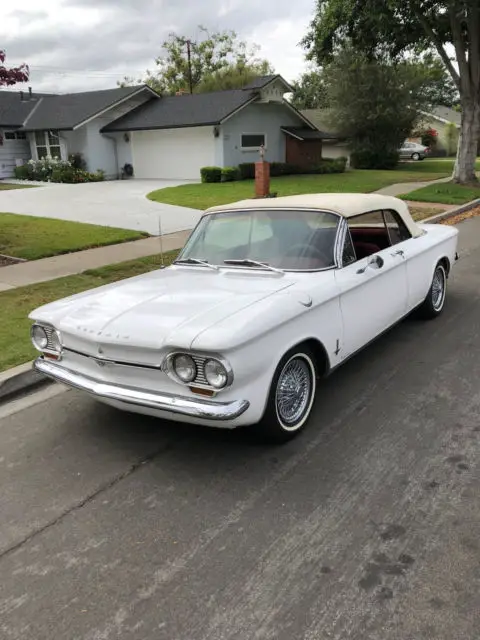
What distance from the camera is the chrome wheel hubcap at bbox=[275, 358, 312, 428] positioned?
3.59 meters

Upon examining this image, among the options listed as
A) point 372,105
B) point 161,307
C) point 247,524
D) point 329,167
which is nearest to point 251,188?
point 329,167

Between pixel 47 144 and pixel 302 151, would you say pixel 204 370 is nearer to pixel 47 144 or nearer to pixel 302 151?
pixel 302 151

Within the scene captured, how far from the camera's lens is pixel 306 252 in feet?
14.1

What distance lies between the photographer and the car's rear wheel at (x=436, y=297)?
19.4 ft

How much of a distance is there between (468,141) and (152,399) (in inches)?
799

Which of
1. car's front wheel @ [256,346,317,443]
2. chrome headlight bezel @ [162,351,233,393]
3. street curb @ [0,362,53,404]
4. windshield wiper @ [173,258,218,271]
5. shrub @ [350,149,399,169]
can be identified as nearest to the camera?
chrome headlight bezel @ [162,351,233,393]

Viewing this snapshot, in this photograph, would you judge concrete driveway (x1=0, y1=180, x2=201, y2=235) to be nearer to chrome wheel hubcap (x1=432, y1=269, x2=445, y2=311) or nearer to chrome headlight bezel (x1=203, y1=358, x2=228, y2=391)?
chrome wheel hubcap (x1=432, y1=269, x2=445, y2=311)

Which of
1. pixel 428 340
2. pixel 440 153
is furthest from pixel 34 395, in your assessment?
pixel 440 153

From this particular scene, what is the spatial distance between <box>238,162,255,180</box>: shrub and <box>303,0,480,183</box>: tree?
6.62 m

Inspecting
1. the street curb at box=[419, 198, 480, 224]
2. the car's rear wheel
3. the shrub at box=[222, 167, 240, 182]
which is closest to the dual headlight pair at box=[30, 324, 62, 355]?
the car's rear wheel

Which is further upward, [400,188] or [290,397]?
[400,188]

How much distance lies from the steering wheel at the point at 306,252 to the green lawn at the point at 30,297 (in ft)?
8.75

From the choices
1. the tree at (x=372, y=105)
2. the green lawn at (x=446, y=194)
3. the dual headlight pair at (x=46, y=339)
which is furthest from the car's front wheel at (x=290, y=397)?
the tree at (x=372, y=105)

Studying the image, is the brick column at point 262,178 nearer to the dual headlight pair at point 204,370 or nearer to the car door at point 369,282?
the car door at point 369,282
